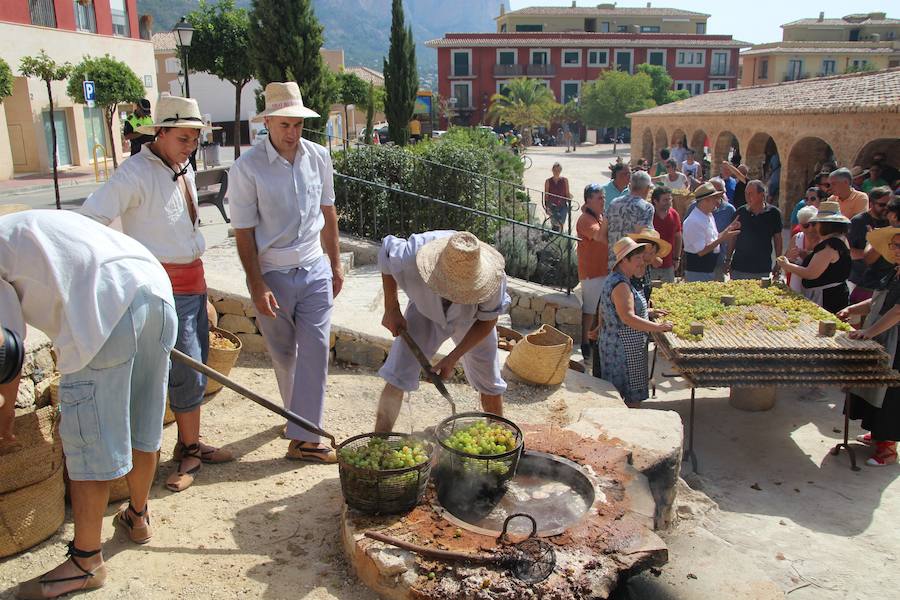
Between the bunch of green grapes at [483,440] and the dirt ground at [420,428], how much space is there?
756mm

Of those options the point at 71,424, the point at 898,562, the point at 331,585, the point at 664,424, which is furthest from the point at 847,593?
the point at 71,424

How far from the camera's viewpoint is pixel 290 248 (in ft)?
13.6

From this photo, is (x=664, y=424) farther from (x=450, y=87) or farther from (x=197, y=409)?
(x=450, y=87)

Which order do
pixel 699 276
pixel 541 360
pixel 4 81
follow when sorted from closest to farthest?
pixel 541 360 < pixel 699 276 < pixel 4 81

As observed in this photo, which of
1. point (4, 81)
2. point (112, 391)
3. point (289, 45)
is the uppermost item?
point (289, 45)

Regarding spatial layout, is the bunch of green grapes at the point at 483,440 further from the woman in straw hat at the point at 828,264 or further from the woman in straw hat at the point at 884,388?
the woman in straw hat at the point at 828,264

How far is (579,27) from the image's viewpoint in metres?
66.9

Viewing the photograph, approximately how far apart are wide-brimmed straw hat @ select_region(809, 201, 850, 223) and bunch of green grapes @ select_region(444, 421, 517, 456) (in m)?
3.98

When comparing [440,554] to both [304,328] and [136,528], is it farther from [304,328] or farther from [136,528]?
[304,328]

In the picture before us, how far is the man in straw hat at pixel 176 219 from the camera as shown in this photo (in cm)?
364

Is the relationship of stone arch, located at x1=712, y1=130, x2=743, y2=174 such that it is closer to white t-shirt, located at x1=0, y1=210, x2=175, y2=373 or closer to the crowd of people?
the crowd of people

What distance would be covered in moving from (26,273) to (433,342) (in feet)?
7.23

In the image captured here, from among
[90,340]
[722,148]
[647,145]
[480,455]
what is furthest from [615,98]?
[90,340]

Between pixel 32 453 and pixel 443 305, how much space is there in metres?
2.12
